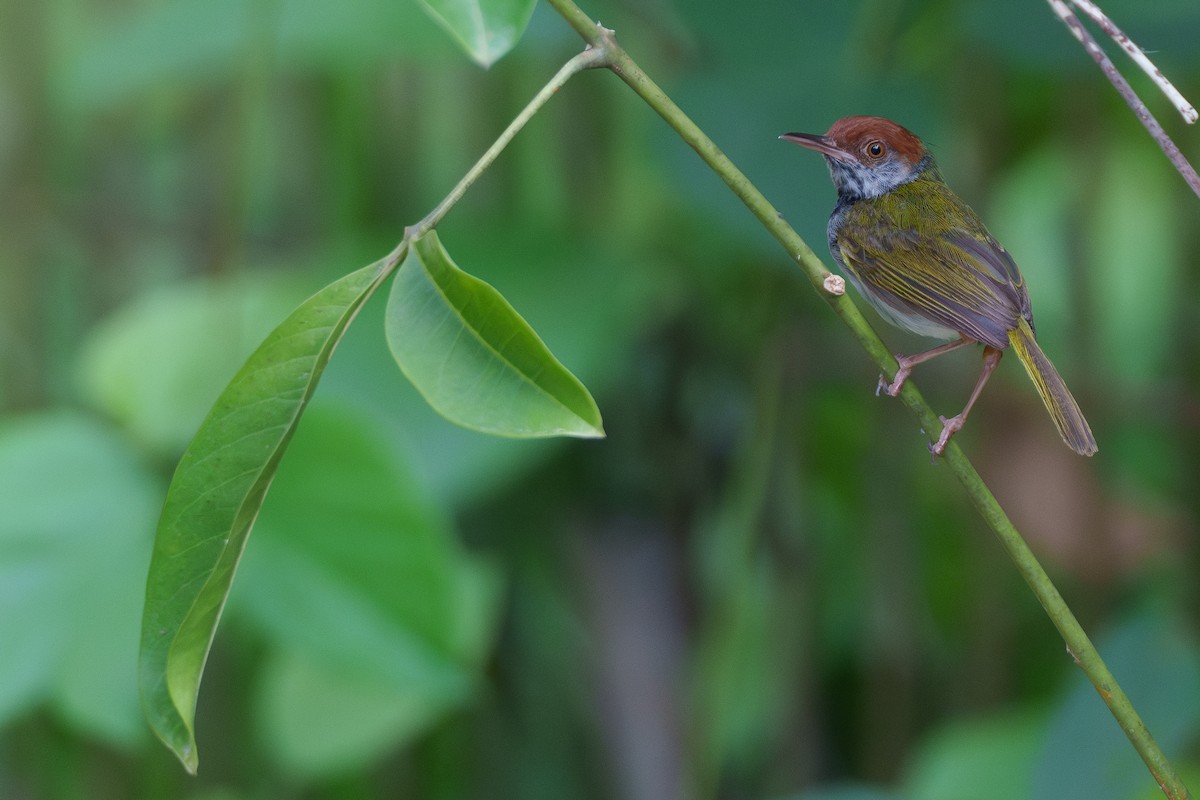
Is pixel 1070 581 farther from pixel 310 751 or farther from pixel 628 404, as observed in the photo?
pixel 310 751

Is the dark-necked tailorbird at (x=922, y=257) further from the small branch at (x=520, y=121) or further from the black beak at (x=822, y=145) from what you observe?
the small branch at (x=520, y=121)

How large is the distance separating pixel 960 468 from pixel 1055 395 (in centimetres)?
45

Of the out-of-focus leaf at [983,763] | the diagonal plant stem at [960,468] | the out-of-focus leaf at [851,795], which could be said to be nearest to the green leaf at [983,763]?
the out-of-focus leaf at [983,763]

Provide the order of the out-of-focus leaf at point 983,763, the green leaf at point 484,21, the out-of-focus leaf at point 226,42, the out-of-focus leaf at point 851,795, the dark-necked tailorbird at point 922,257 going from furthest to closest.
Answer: the out-of-focus leaf at point 226,42
the out-of-focus leaf at point 983,763
the out-of-focus leaf at point 851,795
the dark-necked tailorbird at point 922,257
the green leaf at point 484,21

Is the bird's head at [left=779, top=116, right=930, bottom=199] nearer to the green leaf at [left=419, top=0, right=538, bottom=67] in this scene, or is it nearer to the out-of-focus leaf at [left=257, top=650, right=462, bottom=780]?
the green leaf at [left=419, top=0, right=538, bottom=67]

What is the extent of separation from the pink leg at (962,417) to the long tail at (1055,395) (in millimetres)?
28

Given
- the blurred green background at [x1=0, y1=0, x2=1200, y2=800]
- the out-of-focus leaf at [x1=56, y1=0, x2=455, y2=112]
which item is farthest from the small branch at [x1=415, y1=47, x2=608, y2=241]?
the out-of-focus leaf at [x1=56, y1=0, x2=455, y2=112]

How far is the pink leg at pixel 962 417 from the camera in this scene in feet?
2.58

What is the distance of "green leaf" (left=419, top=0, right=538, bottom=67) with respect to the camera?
0.68 meters

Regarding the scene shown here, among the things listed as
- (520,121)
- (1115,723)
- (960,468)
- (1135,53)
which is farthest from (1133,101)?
(1115,723)

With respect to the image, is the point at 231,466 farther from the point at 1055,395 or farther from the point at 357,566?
the point at 357,566

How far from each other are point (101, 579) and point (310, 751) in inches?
16.1

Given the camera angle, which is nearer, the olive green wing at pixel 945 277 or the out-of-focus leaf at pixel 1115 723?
the olive green wing at pixel 945 277

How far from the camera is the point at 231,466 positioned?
2.30 ft
